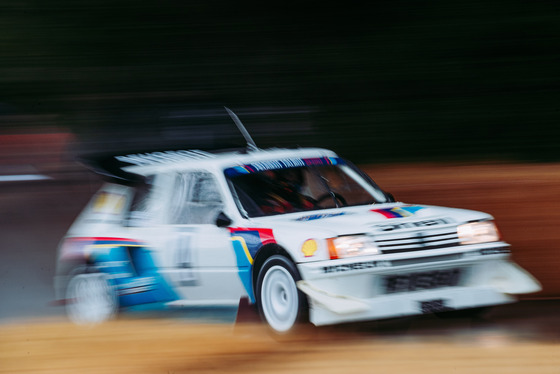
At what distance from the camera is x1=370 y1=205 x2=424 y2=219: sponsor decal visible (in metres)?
6.92

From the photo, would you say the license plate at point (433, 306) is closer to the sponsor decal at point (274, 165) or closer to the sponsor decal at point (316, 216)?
the sponsor decal at point (316, 216)

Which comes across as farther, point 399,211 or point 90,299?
point 90,299

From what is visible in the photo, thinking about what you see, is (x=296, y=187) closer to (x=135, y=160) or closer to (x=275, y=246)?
(x=275, y=246)

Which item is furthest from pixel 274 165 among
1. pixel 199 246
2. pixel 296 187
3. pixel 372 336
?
pixel 372 336

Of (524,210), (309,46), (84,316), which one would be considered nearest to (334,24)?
(309,46)

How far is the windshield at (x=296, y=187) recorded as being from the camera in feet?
24.2

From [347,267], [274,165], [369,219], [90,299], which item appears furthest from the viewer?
[90,299]

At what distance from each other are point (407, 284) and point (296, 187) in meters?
1.54

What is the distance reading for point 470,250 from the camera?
6629 millimetres

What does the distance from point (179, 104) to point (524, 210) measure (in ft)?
15.7

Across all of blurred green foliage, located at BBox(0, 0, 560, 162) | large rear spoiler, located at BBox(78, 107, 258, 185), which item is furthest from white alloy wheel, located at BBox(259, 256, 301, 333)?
blurred green foliage, located at BBox(0, 0, 560, 162)

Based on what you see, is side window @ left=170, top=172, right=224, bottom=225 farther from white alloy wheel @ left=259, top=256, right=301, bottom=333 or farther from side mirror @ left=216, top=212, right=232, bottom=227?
white alloy wheel @ left=259, top=256, right=301, bottom=333

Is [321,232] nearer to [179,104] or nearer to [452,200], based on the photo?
[452,200]

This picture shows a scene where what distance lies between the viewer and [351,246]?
6367 millimetres
